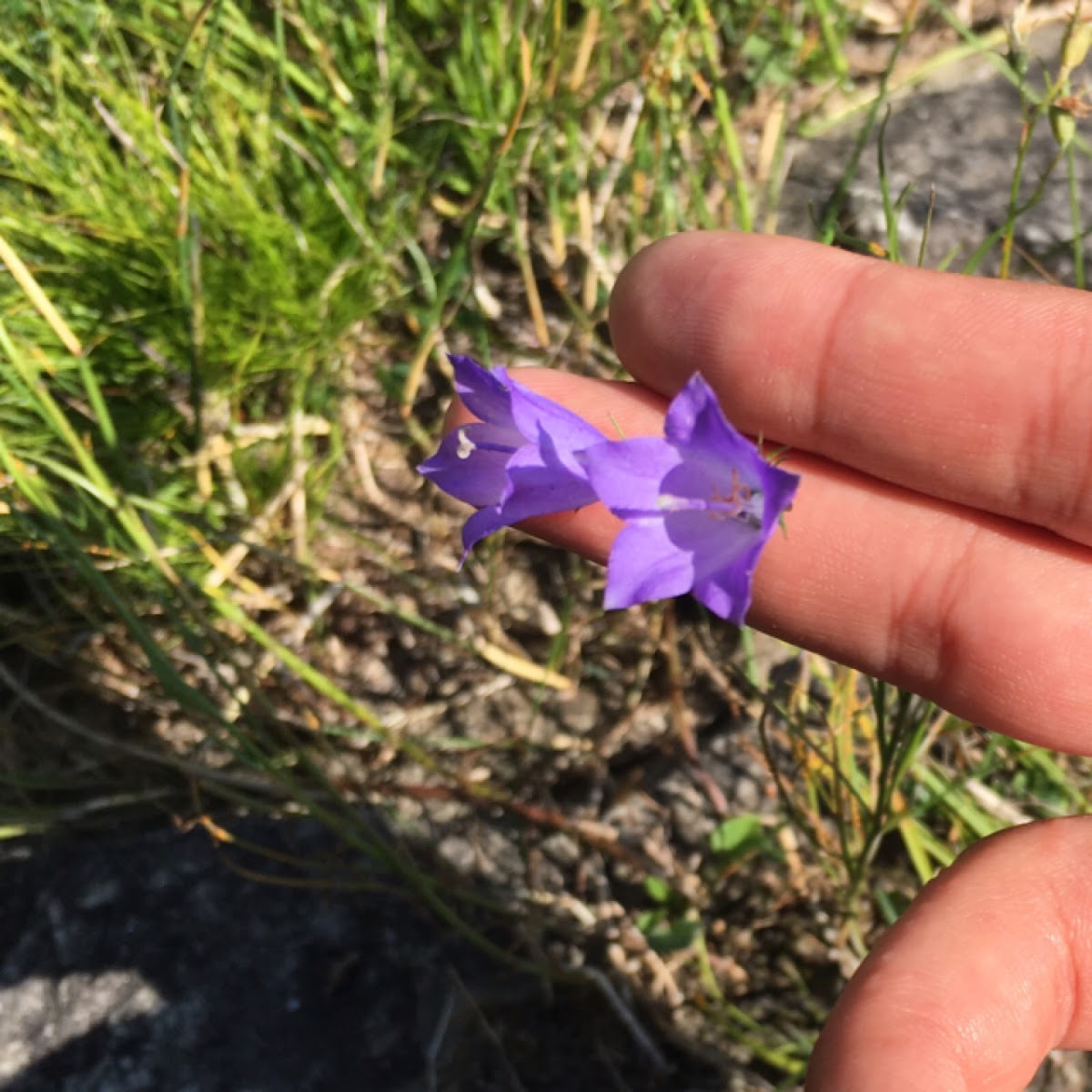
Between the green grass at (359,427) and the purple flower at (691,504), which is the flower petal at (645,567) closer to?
the purple flower at (691,504)

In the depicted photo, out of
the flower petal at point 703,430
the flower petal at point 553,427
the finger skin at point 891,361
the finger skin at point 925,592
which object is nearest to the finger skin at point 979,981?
the finger skin at point 925,592

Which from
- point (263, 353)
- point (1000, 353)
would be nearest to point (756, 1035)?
point (1000, 353)

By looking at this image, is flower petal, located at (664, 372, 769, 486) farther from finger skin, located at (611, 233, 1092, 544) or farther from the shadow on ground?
the shadow on ground

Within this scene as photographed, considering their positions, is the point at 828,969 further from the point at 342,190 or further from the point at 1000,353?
the point at 342,190

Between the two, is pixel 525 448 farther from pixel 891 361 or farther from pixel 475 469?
pixel 891 361

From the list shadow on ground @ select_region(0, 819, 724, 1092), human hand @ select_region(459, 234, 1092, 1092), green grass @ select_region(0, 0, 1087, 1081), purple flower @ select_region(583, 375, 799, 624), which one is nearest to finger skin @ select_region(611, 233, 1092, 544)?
human hand @ select_region(459, 234, 1092, 1092)

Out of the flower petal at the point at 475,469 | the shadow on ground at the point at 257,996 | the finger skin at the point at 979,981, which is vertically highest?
the flower petal at the point at 475,469

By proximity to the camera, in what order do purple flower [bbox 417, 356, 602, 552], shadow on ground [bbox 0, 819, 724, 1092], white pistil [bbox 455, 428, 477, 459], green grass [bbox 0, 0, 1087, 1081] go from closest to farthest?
purple flower [bbox 417, 356, 602, 552] < white pistil [bbox 455, 428, 477, 459] < shadow on ground [bbox 0, 819, 724, 1092] < green grass [bbox 0, 0, 1087, 1081]
